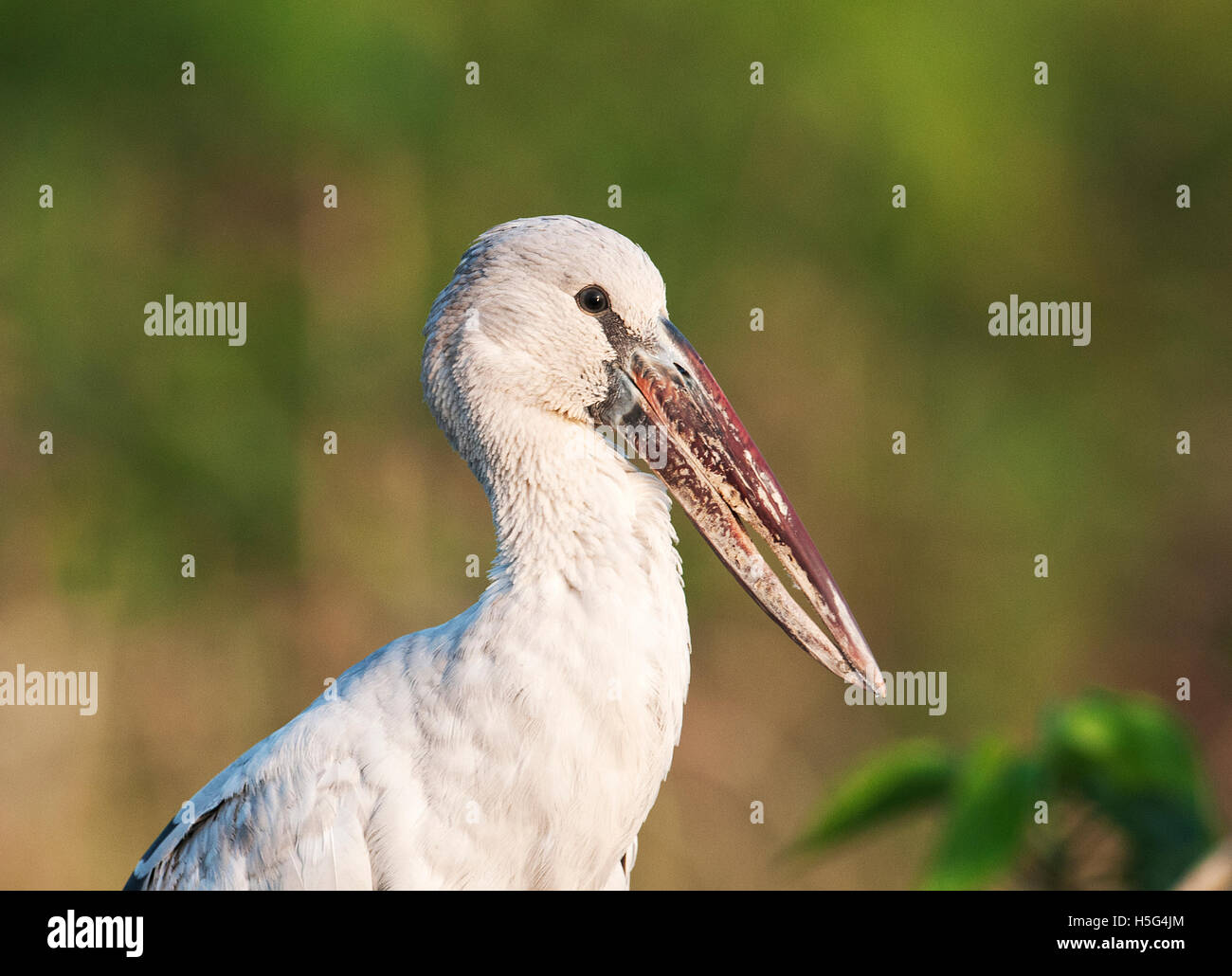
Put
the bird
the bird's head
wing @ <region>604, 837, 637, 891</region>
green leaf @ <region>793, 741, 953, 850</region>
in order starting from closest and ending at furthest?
1. the bird
2. the bird's head
3. wing @ <region>604, 837, 637, 891</region>
4. green leaf @ <region>793, 741, 953, 850</region>

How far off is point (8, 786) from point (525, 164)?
→ 10.8 feet

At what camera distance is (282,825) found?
2148mm

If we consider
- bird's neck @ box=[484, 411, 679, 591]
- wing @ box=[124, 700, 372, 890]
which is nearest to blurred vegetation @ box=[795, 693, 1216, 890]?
bird's neck @ box=[484, 411, 679, 591]

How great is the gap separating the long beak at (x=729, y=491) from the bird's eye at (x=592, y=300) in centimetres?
10

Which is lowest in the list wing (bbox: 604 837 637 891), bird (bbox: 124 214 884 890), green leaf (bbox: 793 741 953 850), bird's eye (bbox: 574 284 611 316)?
wing (bbox: 604 837 637 891)

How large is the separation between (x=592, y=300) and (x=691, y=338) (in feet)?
11.0

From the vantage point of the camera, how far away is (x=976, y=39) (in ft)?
19.4

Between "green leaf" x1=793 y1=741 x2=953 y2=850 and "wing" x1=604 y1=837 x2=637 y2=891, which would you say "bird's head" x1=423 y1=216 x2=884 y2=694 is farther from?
"wing" x1=604 y1=837 x2=637 y2=891

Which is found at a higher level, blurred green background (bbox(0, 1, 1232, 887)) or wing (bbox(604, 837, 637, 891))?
blurred green background (bbox(0, 1, 1232, 887))

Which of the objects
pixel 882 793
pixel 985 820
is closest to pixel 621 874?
pixel 882 793

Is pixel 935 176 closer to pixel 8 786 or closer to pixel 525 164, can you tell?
pixel 525 164

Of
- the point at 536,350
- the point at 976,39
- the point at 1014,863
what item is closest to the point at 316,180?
the point at 976,39

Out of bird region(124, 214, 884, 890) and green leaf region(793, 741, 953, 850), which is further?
green leaf region(793, 741, 953, 850)

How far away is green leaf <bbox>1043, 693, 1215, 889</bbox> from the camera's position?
2.33 m
